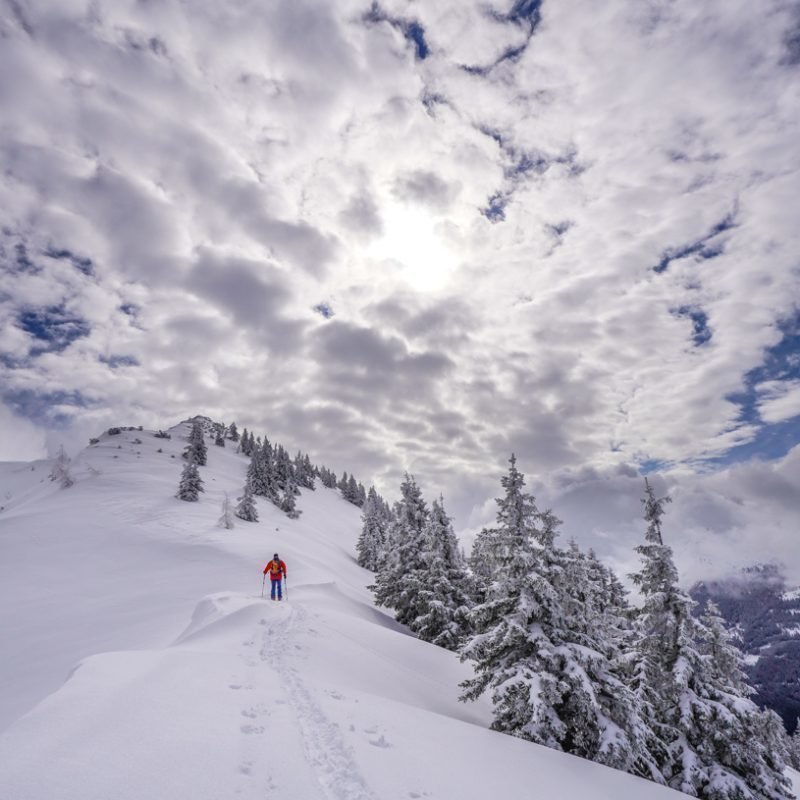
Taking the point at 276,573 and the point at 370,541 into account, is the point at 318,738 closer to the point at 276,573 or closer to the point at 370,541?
the point at 276,573

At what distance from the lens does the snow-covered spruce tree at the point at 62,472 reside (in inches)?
2517

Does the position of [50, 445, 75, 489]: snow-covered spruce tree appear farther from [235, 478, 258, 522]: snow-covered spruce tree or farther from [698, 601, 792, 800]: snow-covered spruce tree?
[698, 601, 792, 800]: snow-covered spruce tree

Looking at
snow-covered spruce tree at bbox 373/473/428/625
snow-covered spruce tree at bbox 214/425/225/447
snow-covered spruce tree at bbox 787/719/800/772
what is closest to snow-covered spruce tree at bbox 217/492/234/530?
snow-covered spruce tree at bbox 373/473/428/625

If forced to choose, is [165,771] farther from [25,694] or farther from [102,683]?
[25,694]

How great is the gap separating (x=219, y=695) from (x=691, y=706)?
14.7 m

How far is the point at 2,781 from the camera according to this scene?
6.04 metres

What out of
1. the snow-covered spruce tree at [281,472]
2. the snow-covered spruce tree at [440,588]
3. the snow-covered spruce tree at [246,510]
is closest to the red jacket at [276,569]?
the snow-covered spruce tree at [440,588]

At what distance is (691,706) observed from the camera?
50.3ft

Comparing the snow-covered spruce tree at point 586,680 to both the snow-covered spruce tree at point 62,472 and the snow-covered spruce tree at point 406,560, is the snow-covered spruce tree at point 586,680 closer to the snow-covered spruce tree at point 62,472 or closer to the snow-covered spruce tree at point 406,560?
the snow-covered spruce tree at point 406,560

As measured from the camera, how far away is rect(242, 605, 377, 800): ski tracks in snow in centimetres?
747

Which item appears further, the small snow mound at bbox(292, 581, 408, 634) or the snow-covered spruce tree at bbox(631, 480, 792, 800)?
the small snow mound at bbox(292, 581, 408, 634)

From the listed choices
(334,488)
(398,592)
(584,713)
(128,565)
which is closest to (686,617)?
(584,713)

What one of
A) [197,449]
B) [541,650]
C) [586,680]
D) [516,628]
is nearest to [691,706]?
[586,680]

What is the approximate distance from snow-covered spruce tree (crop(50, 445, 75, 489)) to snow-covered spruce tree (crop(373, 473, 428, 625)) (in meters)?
51.1
